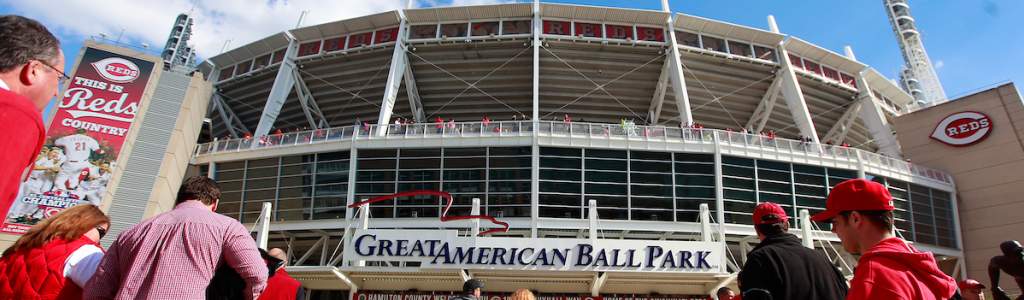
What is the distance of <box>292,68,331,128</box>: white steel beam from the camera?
122 feet

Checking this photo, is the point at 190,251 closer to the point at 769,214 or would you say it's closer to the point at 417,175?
the point at 769,214

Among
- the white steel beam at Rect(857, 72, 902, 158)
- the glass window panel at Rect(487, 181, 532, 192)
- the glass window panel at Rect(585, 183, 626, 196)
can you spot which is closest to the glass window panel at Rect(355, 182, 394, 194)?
the glass window panel at Rect(487, 181, 532, 192)

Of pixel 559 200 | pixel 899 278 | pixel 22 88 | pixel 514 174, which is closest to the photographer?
pixel 22 88

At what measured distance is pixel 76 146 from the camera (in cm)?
2738

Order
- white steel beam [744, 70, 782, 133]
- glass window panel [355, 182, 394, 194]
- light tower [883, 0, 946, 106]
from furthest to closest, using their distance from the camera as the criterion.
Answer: light tower [883, 0, 946, 106] → white steel beam [744, 70, 782, 133] → glass window panel [355, 182, 394, 194]

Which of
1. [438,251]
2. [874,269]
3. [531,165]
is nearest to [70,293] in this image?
[874,269]

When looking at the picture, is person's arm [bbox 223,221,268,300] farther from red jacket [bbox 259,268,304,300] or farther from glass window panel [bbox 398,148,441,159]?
glass window panel [bbox 398,148,441,159]

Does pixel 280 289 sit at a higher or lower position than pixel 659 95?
lower

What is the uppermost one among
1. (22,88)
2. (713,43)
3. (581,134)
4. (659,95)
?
(713,43)

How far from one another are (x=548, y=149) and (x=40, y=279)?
80.3ft

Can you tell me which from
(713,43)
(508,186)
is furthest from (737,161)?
(508,186)

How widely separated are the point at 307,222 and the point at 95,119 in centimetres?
1135

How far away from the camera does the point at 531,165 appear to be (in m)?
27.2

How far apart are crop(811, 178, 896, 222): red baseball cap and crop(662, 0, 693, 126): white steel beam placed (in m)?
28.6
